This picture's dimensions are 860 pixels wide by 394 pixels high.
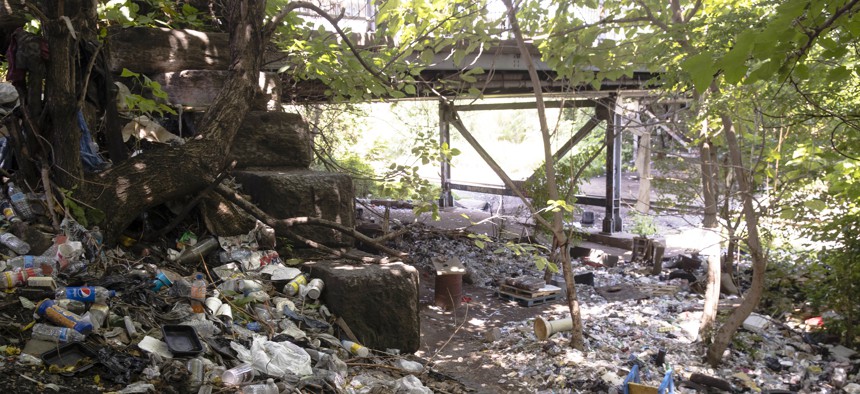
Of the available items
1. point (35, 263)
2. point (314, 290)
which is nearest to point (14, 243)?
point (35, 263)

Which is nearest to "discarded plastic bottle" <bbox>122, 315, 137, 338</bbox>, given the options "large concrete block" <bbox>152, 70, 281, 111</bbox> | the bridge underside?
"large concrete block" <bbox>152, 70, 281, 111</bbox>

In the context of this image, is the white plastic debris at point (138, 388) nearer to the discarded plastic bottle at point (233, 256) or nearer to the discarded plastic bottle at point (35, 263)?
the discarded plastic bottle at point (35, 263)

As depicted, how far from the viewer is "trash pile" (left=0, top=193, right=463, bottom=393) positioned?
260 centimetres

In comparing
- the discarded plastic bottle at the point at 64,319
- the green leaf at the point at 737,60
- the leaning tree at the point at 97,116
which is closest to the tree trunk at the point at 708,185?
the leaning tree at the point at 97,116

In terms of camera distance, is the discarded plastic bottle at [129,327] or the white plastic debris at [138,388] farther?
the discarded plastic bottle at [129,327]

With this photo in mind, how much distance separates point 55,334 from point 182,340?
21.4 inches

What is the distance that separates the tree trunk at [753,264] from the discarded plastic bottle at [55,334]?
16.2ft

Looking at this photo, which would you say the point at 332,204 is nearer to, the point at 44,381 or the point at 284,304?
the point at 284,304

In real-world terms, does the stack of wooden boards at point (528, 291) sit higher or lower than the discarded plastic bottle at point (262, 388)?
lower

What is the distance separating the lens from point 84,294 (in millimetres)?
3014

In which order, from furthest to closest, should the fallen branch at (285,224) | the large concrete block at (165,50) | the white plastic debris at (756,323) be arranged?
the white plastic debris at (756,323) < the large concrete block at (165,50) < the fallen branch at (285,224)

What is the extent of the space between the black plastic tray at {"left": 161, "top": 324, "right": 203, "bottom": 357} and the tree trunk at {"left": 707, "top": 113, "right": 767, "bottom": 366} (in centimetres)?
445

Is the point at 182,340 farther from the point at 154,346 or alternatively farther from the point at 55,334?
the point at 55,334

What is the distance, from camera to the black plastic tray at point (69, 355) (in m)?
2.53
